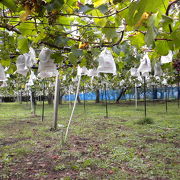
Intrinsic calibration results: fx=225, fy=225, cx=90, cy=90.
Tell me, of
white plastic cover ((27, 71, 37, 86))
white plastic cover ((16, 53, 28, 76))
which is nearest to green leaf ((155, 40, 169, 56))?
white plastic cover ((16, 53, 28, 76))

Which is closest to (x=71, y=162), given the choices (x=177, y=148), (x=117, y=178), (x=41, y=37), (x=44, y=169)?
(x=44, y=169)

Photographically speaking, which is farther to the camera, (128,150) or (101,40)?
(128,150)

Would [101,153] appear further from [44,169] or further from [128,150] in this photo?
[44,169]

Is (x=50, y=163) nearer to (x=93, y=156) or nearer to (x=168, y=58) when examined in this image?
(x=93, y=156)

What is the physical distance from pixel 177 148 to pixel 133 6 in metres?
4.13

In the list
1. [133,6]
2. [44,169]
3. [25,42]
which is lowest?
[44,169]

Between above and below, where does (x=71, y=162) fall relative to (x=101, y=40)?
below

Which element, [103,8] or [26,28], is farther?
[26,28]

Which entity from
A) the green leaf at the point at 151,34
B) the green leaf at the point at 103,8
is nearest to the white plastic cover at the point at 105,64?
the green leaf at the point at 103,8

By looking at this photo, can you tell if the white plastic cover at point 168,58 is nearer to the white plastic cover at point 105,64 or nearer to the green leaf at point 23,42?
the white plastic cover at point 105,64

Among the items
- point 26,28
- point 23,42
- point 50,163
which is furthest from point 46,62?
point 50,163

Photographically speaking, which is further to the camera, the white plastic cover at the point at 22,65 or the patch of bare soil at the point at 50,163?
the patch of bare soil at the point at 50,163

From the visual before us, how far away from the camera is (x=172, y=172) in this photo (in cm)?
310

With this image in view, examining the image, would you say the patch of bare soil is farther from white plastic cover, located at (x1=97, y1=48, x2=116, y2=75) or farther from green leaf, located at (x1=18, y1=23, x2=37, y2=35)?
green leaf, located at (x1=18, y1=23, x2=37, y2=35)
